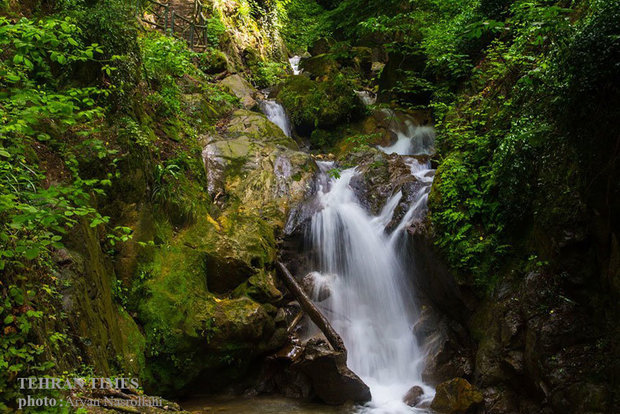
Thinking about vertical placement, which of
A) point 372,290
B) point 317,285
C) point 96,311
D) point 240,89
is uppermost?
point 240,89

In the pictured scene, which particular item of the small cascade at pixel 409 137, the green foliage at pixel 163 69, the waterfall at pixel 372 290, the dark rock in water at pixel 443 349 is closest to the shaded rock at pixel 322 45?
the small cascade at pixel 409 137

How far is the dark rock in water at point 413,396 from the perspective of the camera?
A: 6117mm

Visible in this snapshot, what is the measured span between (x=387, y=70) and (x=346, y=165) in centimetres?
540

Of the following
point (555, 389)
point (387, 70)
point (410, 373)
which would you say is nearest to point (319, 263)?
point (410, 373)

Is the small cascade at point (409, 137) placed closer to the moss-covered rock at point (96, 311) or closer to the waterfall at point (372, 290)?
the waterfall at point (372, 290)

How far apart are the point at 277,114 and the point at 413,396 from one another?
34.0 ft

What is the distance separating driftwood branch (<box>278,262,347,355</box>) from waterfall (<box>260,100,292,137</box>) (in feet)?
23.0

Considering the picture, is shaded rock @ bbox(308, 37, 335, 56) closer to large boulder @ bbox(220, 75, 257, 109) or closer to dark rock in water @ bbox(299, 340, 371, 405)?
large boulder @ bbox(220, 75, 257, 109)

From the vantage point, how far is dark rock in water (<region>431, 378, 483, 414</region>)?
18.1 ft

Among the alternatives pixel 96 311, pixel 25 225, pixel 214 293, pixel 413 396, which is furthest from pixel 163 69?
pixel 413 396

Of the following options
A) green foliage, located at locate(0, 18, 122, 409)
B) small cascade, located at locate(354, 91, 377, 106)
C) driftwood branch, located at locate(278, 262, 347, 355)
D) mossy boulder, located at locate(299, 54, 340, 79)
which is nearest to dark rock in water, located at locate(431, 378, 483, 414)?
driftwood branch, located at locate(278, 262, 347, 355)

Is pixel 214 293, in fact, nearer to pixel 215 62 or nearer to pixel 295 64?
pixel 215 62

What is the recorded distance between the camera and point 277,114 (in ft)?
45.7

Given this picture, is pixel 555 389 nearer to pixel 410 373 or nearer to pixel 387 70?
pixel 410 373
